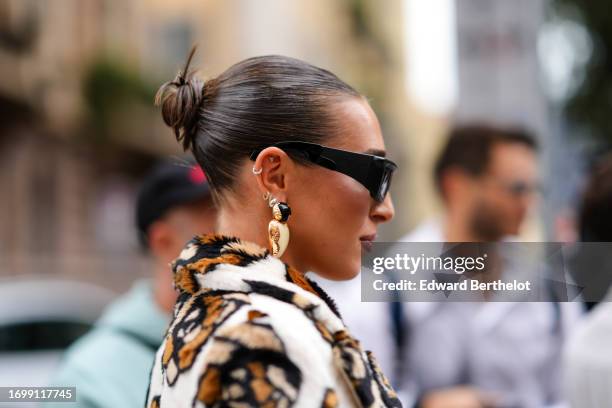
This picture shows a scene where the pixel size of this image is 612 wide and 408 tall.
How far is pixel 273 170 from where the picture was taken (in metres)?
1.63

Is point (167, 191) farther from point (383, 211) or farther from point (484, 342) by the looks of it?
point (383, 211)

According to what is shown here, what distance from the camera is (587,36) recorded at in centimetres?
1266

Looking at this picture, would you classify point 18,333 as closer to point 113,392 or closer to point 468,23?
point 468,23

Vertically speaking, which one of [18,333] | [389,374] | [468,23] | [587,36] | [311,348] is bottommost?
[311,348]

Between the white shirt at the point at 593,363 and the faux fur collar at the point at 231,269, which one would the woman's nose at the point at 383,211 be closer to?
the faux fur collar at the point at 231,269

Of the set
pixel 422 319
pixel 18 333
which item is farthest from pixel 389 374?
pixel 18 333

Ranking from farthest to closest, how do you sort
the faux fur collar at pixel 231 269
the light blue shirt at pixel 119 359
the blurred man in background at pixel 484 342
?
the blurred man in background at pixel 484 342, the light blue shirt at pixel 119 359, the faux fur collar at pixel 231 269

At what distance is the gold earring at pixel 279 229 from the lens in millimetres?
1616

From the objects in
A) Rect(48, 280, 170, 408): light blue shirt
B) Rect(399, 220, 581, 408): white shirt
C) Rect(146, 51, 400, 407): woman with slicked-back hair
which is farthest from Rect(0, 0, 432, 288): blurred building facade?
Rect(146, 51, 400, 407): woman with slicked-back hair

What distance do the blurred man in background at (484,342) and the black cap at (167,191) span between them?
0.77 meters

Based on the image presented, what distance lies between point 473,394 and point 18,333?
18.9 ft

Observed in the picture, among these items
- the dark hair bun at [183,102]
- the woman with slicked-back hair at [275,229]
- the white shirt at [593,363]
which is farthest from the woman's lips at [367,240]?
the white shirt at [593,363]

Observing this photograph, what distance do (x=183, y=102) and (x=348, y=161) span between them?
378 millimetres

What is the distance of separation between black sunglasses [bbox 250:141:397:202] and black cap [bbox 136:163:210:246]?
1372mm
